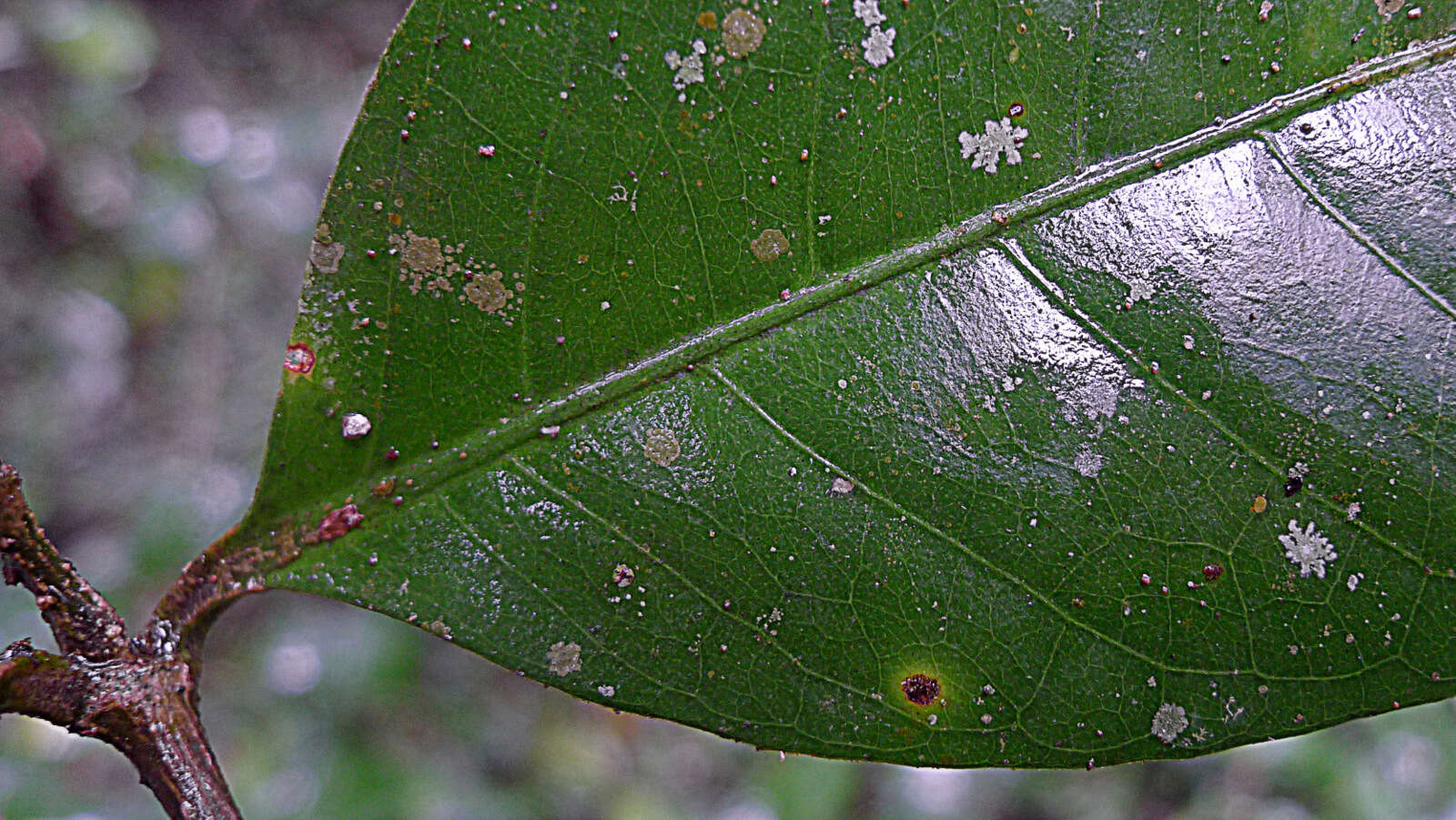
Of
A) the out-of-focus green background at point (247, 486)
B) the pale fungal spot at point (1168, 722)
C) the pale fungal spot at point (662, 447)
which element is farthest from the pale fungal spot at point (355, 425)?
the out-of-focus green background at point (247, 486)

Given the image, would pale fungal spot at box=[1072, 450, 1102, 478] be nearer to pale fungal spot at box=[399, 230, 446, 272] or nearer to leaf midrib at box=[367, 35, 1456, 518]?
leaf midrib at box=[367, 35, 1456, 518]

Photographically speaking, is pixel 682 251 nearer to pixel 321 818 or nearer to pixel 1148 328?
pixel 1148 328

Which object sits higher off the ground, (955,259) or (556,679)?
(955,259)

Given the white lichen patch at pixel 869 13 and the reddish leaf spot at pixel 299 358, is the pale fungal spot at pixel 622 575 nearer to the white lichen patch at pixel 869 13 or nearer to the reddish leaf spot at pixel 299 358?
the reddish leaf spot at pixel 299 358

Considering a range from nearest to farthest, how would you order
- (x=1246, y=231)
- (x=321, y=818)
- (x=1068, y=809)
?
(x=1246, y=231)
(x=321, y=818)
(x=1068, y=809)

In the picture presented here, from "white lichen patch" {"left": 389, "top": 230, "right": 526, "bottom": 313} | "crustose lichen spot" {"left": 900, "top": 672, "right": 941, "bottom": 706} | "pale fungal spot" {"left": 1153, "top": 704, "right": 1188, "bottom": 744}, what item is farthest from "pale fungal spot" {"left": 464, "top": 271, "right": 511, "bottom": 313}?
"pale fungal spot" {"left": 1153, "top": 704, "right": 1188, "bottom": 744}

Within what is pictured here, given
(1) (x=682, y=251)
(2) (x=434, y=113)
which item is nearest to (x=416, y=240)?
(2) (x=434, y=113)
